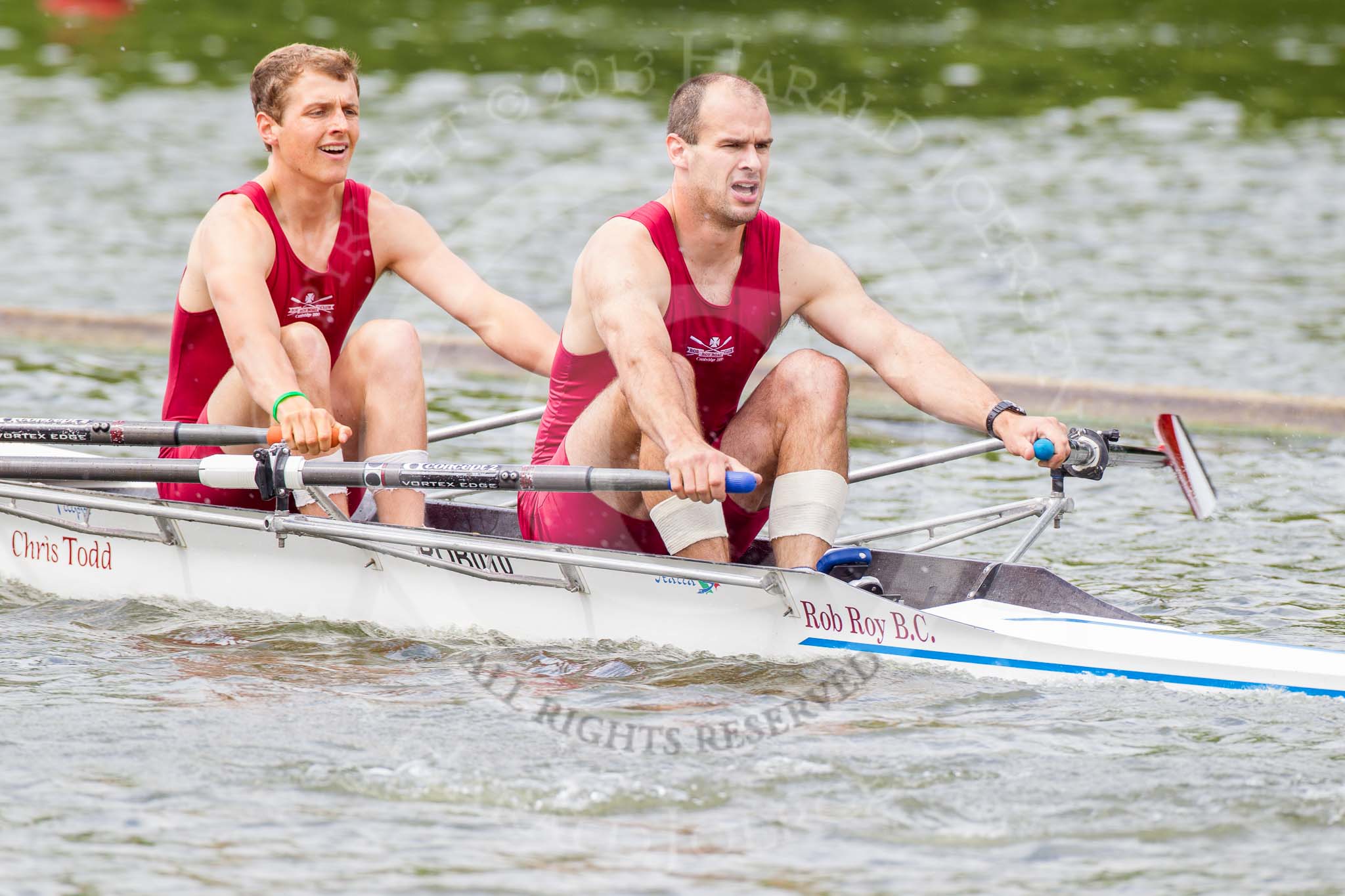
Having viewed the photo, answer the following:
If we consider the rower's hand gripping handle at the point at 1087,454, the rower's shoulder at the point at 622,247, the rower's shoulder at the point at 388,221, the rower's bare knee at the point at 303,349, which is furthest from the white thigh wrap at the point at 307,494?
the rower's hand gripping handle at the point at 1087,454

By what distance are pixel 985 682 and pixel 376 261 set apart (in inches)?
102

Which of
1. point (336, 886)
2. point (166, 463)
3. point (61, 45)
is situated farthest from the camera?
point (61, 45)

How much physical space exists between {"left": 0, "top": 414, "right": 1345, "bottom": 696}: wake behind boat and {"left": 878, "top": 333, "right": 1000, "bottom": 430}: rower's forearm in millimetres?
265

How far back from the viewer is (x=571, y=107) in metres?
19.7

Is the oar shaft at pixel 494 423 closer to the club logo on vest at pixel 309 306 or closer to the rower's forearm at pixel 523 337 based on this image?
the rower's forearm at pixel 523 337

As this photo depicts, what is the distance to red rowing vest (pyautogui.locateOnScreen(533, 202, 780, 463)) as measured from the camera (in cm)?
528

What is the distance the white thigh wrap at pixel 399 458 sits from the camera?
5.36 meters

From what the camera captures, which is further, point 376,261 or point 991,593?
point 376,261

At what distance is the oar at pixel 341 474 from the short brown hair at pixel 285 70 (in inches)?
47.1

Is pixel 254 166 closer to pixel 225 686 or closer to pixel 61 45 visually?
pixel 61 45

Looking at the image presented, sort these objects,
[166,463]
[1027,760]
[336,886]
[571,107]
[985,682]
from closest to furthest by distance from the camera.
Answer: [336,886] < [1027,760] < [985,682] < [166,463] < [571,107]

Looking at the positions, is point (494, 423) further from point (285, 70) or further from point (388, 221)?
point (285, 70)

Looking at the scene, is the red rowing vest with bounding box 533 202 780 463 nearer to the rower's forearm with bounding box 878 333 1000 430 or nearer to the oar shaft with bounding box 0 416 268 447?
the rower's forearm with bounding box 878 333 1000 430

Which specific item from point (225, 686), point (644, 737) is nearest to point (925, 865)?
point (644, 737)
